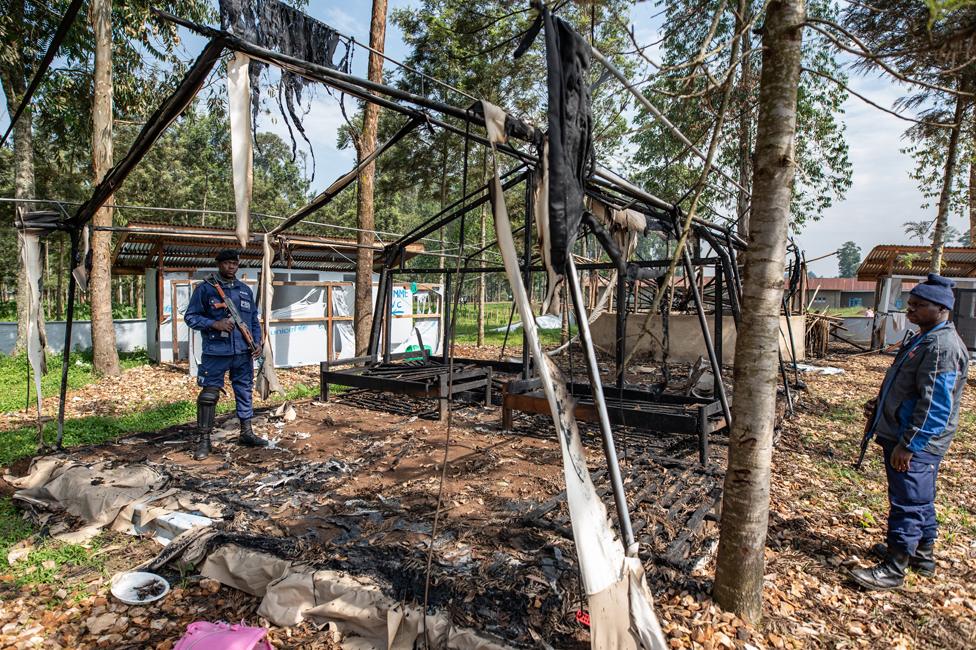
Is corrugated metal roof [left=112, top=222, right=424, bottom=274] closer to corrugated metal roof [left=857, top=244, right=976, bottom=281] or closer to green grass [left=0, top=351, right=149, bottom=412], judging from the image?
green grass [left=0, top=351, right=149, bottom=412]

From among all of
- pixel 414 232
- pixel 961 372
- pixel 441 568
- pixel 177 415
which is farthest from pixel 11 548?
pixel 961 372

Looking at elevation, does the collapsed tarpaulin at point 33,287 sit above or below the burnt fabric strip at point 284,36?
below

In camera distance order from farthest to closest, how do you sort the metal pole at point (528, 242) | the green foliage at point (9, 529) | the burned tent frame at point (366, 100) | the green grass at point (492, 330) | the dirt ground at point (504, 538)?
the green grass at point (492, 330) → the metal pole at point (528, 242) → the green foliage at point (9, 529) → the dirt ground at point (504, 538) → the burned tent frame at point (366, 100)

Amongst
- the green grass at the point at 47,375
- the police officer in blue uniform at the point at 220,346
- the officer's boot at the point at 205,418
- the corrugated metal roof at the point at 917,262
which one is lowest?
the green grass at the point at 47,375

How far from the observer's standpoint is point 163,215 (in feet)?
78.8

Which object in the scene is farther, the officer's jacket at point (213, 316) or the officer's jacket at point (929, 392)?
the officer's jacket at point (213, 316)

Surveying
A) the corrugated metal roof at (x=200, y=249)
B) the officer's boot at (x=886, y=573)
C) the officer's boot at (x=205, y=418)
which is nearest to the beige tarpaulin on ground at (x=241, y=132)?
the officer's boot at (x=205, y=418)

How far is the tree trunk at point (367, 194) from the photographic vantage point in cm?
962

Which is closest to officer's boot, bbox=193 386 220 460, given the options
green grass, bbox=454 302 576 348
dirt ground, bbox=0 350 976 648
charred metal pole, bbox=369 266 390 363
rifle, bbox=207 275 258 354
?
dirt ground, bbox=0 350 976 648

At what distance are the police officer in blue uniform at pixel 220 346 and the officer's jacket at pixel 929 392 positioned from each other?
5648mm

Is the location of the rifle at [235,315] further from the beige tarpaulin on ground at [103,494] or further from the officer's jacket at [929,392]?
the officer's jacket at [929,392]

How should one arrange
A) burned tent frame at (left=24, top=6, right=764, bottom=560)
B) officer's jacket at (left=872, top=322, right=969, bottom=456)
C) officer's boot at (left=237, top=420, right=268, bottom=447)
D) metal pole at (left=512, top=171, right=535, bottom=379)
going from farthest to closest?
officer's boot at (left=237, top=420, right=268, bottom=447) → metal pole at (left=512, top=171, right=535, bottom=379) → officer's jacket at (left=872, top=322, right=969, bottom=456) → burned tent frame at (left=24, top=6, right=764, bottom=560)

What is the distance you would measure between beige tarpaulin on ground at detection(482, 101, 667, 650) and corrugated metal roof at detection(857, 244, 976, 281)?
19.0 meters

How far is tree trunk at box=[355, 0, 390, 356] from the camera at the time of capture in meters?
9.62
